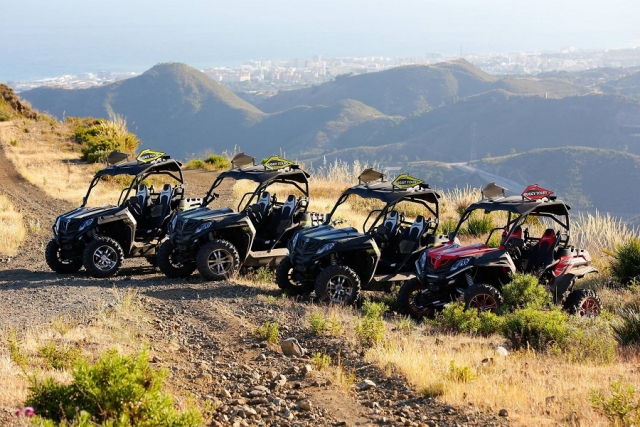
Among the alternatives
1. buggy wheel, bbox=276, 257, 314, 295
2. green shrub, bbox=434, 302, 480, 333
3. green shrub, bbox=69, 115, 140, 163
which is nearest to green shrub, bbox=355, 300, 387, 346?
green shrub, bbox=434, 302, 480, 333

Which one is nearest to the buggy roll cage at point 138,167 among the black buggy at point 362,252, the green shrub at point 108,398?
the black buggy at point 362,252

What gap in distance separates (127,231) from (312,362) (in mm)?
7074

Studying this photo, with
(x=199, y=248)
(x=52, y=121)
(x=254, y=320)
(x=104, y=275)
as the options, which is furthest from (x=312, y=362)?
(x=52, y=121)

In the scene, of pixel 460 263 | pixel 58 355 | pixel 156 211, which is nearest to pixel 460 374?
pixel 58 355

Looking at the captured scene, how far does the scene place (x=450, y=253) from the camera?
492 inches

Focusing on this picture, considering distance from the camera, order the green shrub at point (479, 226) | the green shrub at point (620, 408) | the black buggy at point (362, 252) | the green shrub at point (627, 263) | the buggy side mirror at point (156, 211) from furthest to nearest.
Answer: the green shrub at point (479, 226), the buggy side mirror at point (156, 211), the green shrub at point (627, 263), the black buggy at point (362, 252), the green shrub at point (620, 408)

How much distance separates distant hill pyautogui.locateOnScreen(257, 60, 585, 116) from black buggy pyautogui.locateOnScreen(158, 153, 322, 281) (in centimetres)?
12284

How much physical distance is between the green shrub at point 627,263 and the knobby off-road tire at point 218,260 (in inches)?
284

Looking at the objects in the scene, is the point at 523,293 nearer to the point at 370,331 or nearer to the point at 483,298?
the point at 483,298

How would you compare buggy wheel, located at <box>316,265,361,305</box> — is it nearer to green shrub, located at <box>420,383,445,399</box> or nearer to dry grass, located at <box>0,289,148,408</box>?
dry grass, located at <box>0,289,148,408</box>

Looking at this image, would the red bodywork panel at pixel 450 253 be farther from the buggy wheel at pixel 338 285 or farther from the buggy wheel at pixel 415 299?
the buggy wheel at pixel 338 285

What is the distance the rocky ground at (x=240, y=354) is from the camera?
303 inches

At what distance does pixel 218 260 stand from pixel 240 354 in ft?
15.8

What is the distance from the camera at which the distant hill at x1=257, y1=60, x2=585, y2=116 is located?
140m
